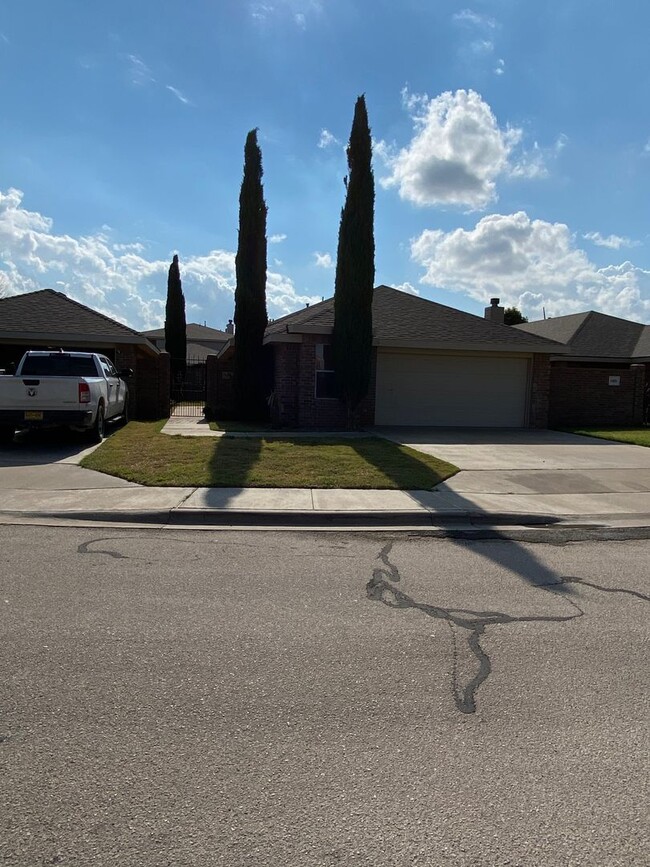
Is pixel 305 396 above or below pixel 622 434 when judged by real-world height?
above

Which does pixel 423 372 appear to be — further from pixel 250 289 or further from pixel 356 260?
pixel 250 289

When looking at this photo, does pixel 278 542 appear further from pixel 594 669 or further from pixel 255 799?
pixel 255 799

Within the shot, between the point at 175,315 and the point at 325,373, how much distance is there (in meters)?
22.2

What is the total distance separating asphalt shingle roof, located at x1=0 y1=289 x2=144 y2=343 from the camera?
54.1 feet

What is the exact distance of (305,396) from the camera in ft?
54.9

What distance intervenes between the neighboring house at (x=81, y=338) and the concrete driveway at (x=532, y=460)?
7.71 meters

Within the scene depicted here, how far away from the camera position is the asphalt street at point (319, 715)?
222 cm

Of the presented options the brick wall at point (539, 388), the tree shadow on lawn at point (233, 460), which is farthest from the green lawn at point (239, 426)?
the brick wall at point (539, 388)

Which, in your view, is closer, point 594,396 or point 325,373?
point 325,373

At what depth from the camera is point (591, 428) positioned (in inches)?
725

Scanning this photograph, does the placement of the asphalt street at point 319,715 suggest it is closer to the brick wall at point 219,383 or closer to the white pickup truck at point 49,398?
the white pickup truck at point 49,398

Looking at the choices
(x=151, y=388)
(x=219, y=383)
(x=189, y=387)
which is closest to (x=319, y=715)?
(x=151, y=388)

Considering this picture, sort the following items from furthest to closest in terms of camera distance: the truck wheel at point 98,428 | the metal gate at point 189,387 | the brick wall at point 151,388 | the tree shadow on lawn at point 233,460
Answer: the metal gate at point 189,387 < the brick wall at point 151,388 < the truck wheel at point 98,428 < the tree shadow on lawn at point 233,460

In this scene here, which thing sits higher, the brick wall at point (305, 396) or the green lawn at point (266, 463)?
the brick wall at point (305, 396)
